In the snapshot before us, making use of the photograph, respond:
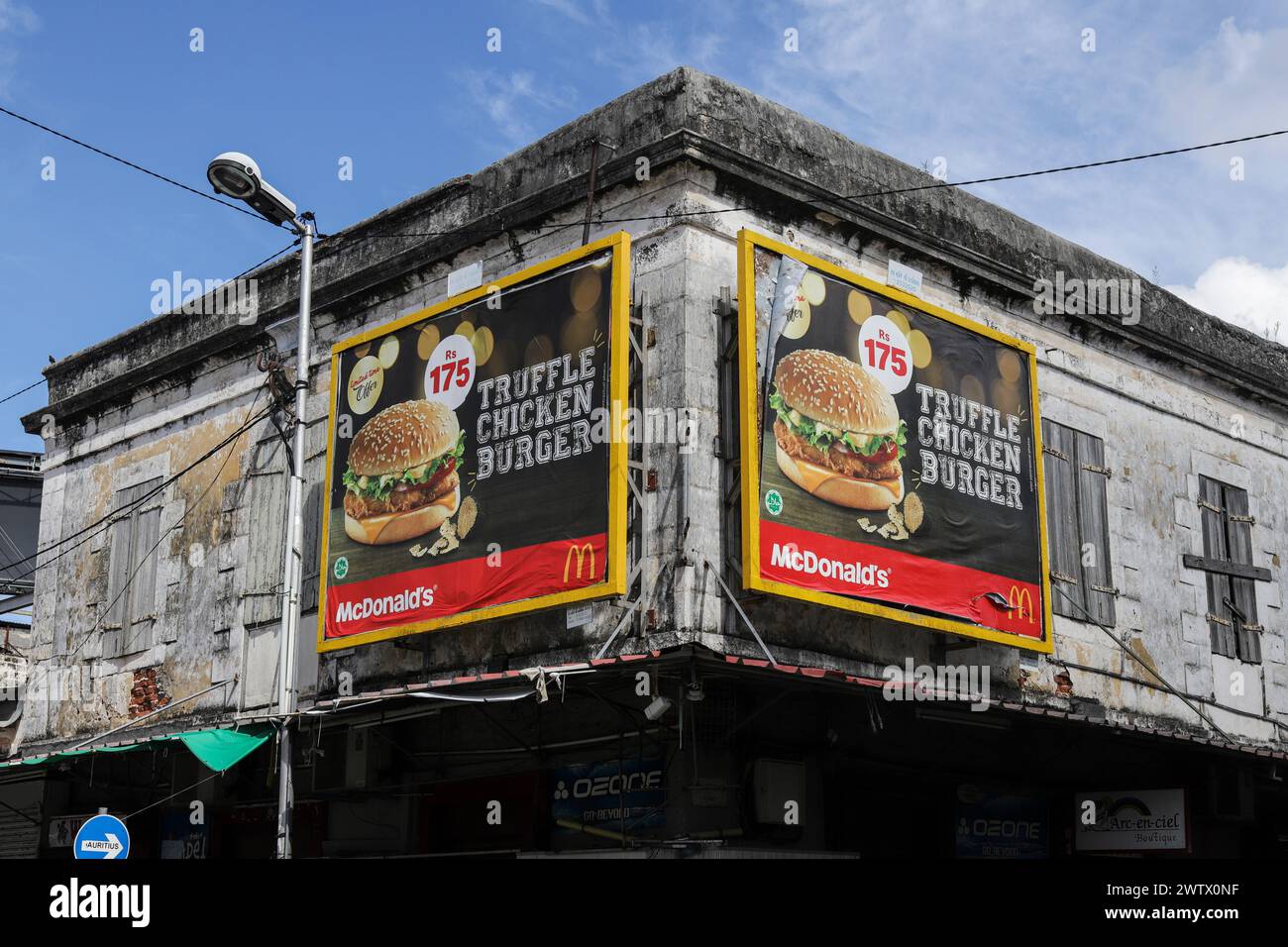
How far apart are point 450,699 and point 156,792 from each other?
7.08 meters

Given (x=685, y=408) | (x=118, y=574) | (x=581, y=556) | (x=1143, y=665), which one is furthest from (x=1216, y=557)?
(x=118, y=574)

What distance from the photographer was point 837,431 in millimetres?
13016

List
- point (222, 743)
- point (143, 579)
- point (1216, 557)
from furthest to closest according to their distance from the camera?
point (143, 579)
point (1216, 557)
point (222, 743)

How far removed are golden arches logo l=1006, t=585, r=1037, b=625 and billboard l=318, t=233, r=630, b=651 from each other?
418 centimetres

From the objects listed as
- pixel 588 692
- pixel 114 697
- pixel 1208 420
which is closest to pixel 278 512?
pixel 114 697

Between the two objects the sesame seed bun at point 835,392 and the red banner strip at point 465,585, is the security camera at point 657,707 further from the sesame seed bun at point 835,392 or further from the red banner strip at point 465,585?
the sesame seed bun at point 835,392

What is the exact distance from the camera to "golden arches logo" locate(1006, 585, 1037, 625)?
14039 mm

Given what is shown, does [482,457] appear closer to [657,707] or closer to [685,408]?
[685,408]

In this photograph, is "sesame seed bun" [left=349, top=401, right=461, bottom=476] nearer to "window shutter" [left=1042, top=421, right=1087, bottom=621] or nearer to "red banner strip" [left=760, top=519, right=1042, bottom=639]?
"red banner strip" [left=760, top=519, right=1042, bottom=639]

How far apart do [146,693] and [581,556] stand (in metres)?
7.22

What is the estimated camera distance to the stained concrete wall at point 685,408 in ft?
42.4

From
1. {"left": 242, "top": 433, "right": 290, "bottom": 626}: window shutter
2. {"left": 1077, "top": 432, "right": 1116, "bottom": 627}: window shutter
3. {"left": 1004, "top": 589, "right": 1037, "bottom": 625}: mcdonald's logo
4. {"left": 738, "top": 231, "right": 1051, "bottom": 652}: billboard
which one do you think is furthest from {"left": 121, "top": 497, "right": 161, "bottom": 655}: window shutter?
{"left": 1077, "top": 432, "right": 1116, "bottom": 627}: window shutter
